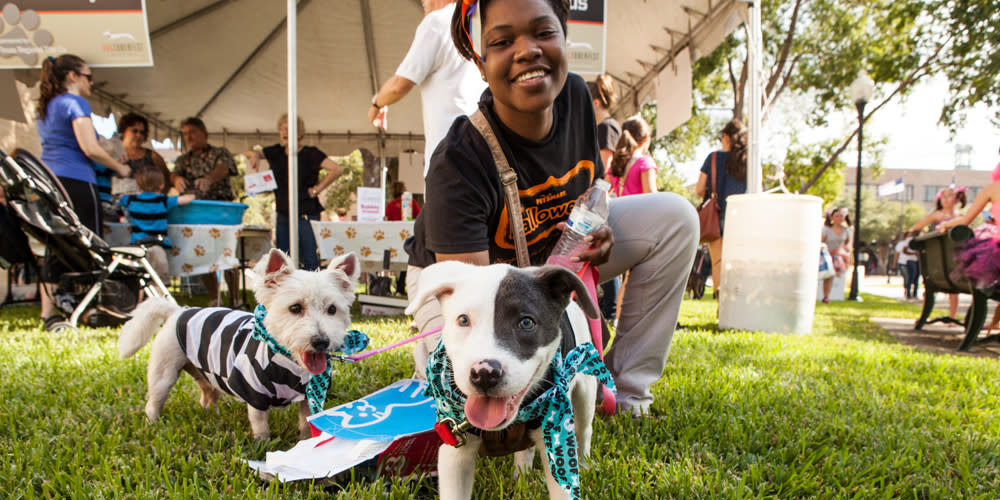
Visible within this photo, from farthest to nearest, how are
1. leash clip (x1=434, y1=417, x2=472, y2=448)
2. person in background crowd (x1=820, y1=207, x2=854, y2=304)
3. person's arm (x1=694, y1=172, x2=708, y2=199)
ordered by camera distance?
person in background crowd (x1=820, y1=207, x2=854, y2=304) → person's arm (x1=694, y1=172, x2=708, y2=199) → leash clip (x1=434, y1=417, x2=472, y2=448)

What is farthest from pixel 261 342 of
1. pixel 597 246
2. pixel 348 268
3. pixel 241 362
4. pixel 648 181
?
pixel 648 181

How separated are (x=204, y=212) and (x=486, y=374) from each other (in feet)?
19.0

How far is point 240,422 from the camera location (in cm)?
237

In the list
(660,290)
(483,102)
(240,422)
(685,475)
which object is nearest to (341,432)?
(240,422)

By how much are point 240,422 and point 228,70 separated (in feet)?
30.6

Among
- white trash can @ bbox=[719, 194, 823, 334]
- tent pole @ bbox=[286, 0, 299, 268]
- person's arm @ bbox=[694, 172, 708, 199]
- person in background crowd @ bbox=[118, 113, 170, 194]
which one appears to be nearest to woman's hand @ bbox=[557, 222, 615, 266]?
tent pole @ bbox=[286, 0, 299, 268]

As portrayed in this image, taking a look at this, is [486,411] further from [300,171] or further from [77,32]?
[77,32]

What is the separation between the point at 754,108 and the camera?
577 centimetres

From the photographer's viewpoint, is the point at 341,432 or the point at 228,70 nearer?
the point at 341,432

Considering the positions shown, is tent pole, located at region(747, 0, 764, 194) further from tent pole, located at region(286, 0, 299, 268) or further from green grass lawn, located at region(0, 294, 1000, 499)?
tent pole, located at region(286, 0, 299, 268)

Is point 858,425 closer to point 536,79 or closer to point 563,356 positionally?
point 563,356

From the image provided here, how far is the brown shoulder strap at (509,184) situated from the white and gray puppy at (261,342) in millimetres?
792

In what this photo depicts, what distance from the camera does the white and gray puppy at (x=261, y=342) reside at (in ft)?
6.64

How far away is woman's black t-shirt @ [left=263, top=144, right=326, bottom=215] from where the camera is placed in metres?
6.21
